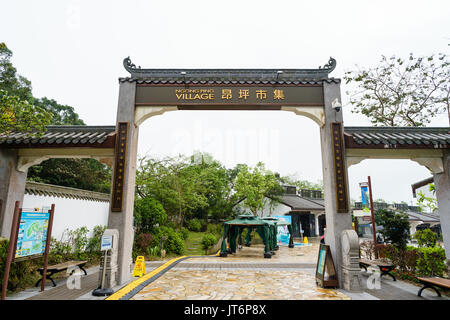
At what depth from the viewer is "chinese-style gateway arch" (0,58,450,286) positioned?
6.52 meters

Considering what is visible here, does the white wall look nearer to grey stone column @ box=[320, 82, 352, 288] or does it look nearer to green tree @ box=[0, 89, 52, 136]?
green tree @ box=[0, 89, 52, 136]

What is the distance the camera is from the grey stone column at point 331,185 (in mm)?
6266

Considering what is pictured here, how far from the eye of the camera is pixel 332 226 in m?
6.41

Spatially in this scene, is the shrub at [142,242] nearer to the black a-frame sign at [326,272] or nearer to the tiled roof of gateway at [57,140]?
the tiled roof of gateway at [57,140]

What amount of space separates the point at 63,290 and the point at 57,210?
14.3 ft

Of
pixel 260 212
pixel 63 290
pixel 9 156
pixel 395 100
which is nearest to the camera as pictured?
pixel 63 290

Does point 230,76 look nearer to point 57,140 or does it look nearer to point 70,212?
point 57,140

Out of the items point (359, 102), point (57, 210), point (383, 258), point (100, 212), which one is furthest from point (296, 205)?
point (57, 210)

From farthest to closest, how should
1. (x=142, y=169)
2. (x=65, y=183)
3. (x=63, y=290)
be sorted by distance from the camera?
(x=65, y=183) < (x=142, y=169) < (x=63, y=290)

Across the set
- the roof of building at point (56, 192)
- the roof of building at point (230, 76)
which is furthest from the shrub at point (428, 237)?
the roof of building at point (56, 192)

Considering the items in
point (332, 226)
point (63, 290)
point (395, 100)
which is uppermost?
point (395, 100)

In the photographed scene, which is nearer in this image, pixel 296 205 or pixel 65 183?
pixel 65 183

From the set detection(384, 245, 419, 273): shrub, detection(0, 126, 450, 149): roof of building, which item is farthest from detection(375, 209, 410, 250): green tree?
detection(0, 126, 450, 149): roof of building
